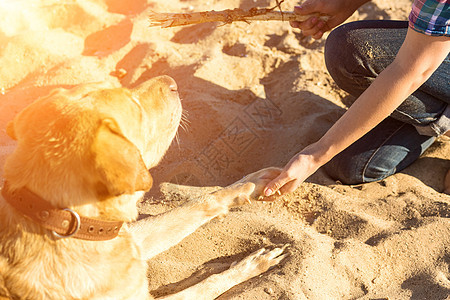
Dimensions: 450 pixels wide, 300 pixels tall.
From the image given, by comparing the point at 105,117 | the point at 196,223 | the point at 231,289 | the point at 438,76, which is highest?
the point at 105,117

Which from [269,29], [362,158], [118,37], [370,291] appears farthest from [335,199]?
[118,37]

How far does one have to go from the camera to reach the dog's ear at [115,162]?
75.6 inches

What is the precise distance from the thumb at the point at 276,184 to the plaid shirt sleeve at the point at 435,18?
112 cm

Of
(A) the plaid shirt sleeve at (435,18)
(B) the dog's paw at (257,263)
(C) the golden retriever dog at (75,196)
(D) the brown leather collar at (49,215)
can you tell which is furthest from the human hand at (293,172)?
(D) the brown leather collar at (49,215)

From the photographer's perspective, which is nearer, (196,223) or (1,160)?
(196,223)

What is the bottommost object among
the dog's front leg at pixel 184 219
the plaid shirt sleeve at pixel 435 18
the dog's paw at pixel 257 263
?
the dog's paw at pixel 257 263

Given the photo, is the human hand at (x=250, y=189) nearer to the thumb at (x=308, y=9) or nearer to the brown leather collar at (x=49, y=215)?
the brown leather collar at (x=49, y=215)

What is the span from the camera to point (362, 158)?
152 inches

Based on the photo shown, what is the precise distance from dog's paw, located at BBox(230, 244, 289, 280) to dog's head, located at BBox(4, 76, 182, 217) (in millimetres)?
1176

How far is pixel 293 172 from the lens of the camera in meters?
2.86

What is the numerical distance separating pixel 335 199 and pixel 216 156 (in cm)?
115

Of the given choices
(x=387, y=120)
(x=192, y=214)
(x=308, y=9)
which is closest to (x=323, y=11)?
(x=308, y=9)

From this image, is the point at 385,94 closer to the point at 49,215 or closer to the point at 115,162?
the point at 115,162

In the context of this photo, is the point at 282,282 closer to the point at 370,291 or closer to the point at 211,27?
the point at 370,291
